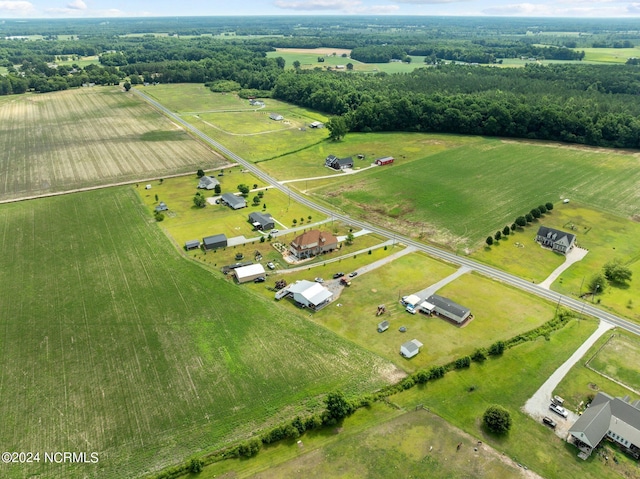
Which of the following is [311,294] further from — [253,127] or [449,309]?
[253,127]

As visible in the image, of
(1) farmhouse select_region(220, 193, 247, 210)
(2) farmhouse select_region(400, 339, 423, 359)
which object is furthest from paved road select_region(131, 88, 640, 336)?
(2) farmhouse select_region(400, 339, 423, 359)

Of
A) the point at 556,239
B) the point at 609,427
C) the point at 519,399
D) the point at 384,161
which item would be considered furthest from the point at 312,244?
the point at 384,161

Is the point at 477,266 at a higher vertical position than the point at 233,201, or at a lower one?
lower

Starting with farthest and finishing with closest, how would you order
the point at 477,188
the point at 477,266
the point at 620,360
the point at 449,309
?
the point at 477,188
the point at 477,266
the point at 449,309
the point at 620,360

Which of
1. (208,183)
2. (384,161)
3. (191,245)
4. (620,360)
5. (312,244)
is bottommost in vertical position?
(620,360)

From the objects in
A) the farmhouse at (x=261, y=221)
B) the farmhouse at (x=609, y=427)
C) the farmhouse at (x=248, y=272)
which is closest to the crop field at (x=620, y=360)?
the farmhouse at (x=609, y=427)

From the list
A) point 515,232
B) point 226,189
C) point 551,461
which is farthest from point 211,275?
point 515,232

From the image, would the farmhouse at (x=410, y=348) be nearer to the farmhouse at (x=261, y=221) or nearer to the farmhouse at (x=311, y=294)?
the farmhouse at (x=311, y=294)
